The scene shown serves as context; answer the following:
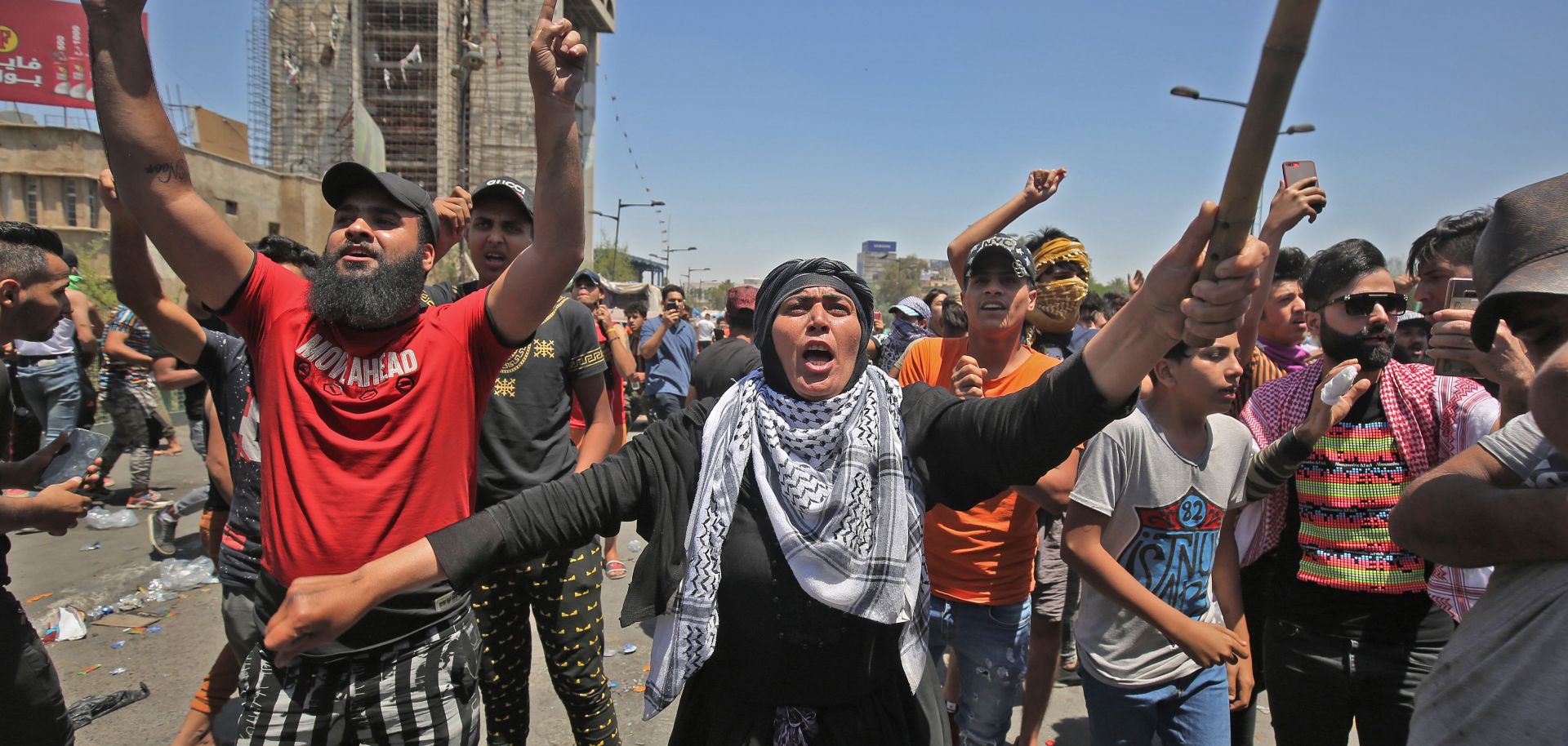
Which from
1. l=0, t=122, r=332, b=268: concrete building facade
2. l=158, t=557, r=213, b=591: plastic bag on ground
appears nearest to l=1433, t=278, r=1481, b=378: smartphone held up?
l=158, t=557, r=213, b=591: plastic bag on ground

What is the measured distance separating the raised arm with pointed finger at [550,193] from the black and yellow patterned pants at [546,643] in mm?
1188

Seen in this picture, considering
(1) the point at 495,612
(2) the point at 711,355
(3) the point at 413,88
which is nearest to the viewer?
(1) the point at 495,612

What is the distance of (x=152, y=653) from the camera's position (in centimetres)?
450

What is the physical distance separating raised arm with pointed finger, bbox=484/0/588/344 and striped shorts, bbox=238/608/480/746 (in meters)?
0.89

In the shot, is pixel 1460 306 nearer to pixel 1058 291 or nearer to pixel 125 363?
pixel 1058 291

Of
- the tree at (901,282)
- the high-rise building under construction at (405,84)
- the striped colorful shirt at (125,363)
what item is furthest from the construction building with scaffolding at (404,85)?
the striped colorful shirt at (125,363)

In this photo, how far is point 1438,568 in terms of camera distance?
7.80 feet

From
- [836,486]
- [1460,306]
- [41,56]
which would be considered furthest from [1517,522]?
[41,56]

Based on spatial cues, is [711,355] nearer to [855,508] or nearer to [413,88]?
[855,508]

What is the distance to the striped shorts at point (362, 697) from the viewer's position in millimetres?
2021

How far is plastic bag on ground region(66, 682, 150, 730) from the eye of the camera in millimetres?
3725

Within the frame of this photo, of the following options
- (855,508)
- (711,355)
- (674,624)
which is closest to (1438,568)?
(855,508)

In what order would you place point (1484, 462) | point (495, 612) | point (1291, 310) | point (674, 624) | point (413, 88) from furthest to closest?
point (413, 88) → point (1291, 310) → point (495, 612) → point (674, 624) → point (1484, 462)

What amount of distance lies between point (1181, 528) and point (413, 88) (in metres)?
59.7
